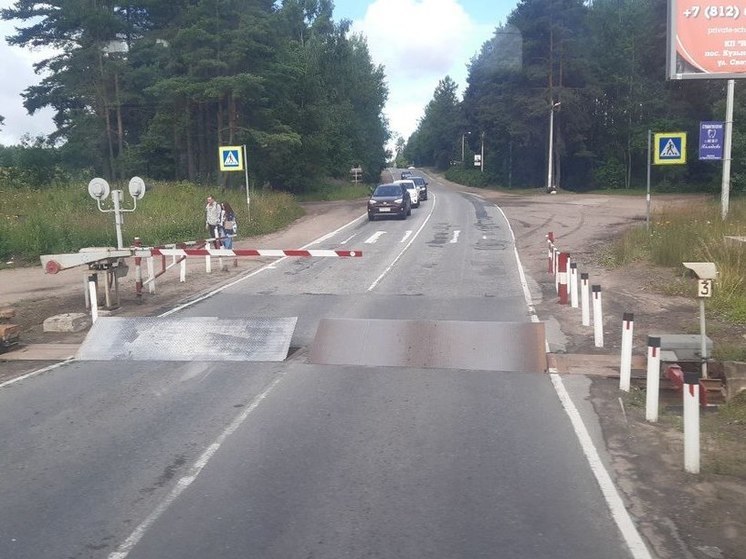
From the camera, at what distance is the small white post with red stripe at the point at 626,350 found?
8.65 m

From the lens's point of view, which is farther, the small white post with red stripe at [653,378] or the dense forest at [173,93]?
the dense forest at [173,93]

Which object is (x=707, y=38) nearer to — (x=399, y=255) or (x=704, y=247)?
(x=704, y=247)

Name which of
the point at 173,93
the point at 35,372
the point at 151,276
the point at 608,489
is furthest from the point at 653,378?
the point at 173,93

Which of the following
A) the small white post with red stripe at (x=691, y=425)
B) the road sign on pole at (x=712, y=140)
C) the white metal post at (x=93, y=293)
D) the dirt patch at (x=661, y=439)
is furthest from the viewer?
the road sign on pole at (x=712, y=140)

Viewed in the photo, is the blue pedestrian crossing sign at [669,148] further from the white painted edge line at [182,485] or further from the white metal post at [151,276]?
the white painted edge line at [182,485]

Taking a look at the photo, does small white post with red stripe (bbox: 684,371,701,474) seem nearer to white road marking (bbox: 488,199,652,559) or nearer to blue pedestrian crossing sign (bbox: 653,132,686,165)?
white road marking (bbox: 488,199,652,559)

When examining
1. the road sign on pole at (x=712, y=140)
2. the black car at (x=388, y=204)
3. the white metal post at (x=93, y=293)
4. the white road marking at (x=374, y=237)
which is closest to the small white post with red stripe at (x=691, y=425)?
the white metal post at (x=93, y=293)

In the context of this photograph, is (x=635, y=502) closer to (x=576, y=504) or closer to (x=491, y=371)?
(x=576, y=504)

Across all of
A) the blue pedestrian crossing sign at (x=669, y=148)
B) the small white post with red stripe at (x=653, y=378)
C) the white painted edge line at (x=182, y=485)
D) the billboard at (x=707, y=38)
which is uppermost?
the billboard at (x=707, y=38)

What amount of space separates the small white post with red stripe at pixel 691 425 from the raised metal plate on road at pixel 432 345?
3595mm

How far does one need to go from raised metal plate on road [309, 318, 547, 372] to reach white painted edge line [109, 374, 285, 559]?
224 cm

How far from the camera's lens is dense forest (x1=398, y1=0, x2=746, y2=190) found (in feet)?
185

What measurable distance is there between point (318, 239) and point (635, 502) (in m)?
24.0

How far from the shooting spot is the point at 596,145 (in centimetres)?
7019
